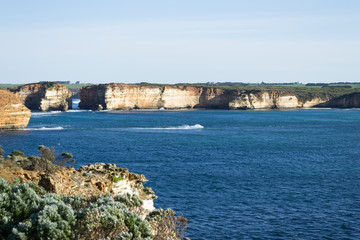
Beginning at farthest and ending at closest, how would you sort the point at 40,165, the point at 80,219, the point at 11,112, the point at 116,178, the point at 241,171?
the point at 11,112, the point at 241,171, the point at 40,165, the point at 116,178, the point at 80,219

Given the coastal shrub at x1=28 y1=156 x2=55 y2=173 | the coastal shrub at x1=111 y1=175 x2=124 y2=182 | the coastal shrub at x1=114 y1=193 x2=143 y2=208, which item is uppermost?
the coastal shrub at x1=28 y1=156 x2=55 y2=173

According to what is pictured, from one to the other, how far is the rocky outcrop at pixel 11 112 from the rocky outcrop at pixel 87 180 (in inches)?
3032

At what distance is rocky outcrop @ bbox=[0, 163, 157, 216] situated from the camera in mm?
29216

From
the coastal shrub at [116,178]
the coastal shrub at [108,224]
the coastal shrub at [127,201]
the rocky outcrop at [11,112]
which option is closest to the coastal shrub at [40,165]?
the coastal shrub at [116,178]

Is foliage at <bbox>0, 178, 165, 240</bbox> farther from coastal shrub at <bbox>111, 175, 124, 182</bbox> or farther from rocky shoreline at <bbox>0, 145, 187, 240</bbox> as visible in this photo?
coastal shrub at <bbox>111, 175, 124, 182</bbox>

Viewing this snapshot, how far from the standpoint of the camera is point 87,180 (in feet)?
105

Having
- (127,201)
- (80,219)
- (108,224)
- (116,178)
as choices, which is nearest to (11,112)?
(116,178)

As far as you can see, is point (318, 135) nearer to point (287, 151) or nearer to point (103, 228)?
point (287, 151)

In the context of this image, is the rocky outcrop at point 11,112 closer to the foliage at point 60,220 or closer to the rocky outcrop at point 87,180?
the rocky outcrop at point 87,180

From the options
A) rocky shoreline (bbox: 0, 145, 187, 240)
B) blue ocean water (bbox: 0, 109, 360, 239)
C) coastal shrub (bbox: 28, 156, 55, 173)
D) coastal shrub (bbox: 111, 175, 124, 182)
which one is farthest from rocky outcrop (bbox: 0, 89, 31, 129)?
rocky shoreline (bbox: 0, 145, 187, 240)

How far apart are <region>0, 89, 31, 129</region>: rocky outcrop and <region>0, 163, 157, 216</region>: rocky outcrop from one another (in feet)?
253

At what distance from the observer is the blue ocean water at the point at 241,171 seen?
38.9m

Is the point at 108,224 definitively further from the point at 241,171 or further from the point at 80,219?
the point at 241,171

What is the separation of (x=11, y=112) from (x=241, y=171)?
6834 centimetres
